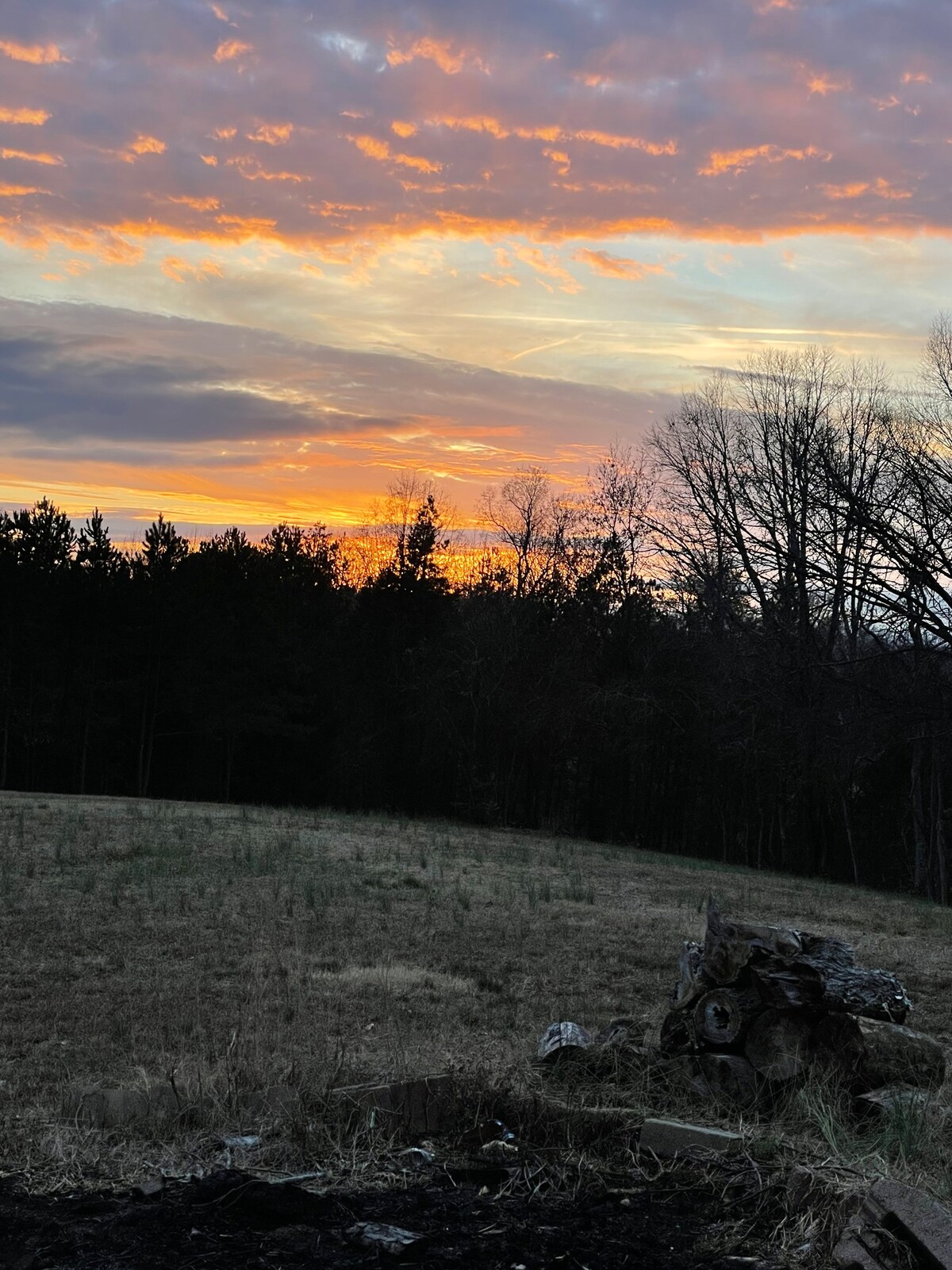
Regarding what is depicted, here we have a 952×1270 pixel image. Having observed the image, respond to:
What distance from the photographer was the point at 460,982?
33.4 ft

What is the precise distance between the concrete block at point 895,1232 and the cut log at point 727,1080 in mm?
2091

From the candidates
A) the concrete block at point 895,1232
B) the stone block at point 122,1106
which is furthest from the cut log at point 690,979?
the stone block at point 122,1106

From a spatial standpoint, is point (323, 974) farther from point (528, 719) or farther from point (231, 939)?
point (528, 719)

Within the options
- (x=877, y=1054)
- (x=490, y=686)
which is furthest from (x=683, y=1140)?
(x=490, y=686)

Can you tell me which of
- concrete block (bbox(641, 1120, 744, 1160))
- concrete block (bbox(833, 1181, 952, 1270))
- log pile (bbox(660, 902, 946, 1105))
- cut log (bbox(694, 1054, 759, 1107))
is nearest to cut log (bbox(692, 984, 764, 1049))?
log pile (bbox(660, 902, 946, 1105))

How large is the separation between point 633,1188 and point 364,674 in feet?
137

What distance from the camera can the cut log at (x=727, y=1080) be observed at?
590cm

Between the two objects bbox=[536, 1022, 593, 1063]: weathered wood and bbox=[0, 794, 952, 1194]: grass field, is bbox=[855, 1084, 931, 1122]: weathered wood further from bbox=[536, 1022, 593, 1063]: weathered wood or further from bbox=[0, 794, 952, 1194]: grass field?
bbox=[536, 1022, 593, 1063]: weathered wood

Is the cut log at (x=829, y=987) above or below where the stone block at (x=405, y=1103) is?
above

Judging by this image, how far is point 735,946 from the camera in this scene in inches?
256

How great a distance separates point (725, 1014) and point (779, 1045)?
0.34 metres

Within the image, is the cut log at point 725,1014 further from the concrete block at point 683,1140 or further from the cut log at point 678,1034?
the concrete block at point 683,1140

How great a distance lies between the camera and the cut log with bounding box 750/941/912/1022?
20.4 ft

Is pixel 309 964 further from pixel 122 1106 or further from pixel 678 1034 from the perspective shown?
pixel 122 1106
